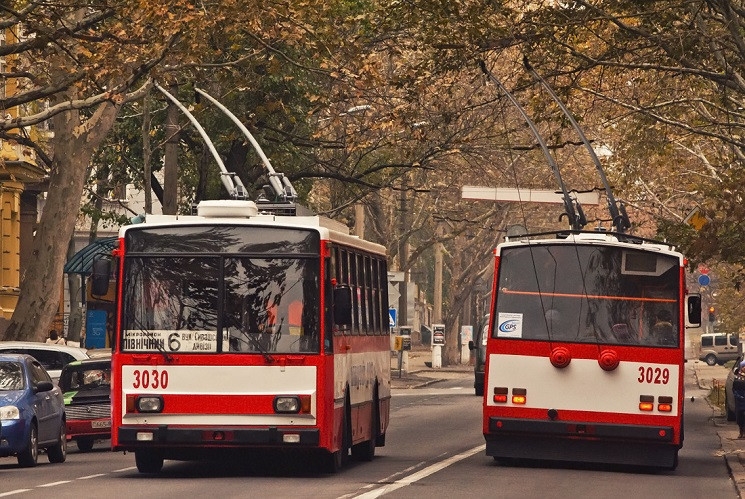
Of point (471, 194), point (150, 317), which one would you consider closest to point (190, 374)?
point (150, 317)

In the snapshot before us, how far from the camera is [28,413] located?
2172 centimetres

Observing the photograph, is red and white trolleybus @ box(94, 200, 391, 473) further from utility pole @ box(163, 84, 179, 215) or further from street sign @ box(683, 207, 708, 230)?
utility pole @ box(163, 84, 179, 215)

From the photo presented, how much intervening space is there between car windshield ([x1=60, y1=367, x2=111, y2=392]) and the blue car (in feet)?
13.0

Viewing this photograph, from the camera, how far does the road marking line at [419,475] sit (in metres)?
16.4

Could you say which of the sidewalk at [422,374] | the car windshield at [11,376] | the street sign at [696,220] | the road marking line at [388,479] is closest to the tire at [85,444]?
the car windshield at [11,376]

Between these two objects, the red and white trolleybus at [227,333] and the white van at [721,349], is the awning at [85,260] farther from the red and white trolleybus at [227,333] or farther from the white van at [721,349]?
the white van at [721,349]

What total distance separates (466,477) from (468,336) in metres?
56.4

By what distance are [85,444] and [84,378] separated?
40.5 inches

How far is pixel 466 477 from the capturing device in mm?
19234

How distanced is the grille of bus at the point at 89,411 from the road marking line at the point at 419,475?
5.79m

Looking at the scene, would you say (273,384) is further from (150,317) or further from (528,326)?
(528,326)

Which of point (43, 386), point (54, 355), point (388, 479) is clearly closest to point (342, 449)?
point (388, 479)

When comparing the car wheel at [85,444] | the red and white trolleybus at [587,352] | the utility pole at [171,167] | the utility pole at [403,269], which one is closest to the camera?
the red and white trolleybus at [587,352]

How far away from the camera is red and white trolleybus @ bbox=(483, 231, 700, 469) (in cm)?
2027
